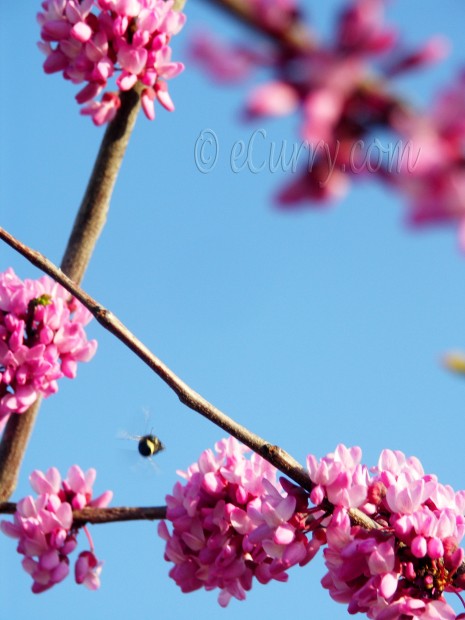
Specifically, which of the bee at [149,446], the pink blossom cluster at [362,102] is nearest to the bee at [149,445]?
the bee at [149,446]

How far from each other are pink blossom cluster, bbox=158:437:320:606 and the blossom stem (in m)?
0.66

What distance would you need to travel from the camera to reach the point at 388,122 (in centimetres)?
55

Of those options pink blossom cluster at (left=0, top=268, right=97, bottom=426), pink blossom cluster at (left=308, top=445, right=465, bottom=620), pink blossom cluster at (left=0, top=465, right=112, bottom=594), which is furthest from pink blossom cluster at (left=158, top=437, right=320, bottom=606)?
pink blossom cluster at (left=0, top=268, right=97, bottom=426)

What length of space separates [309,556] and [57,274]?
98cm

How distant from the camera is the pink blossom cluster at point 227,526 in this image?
205 cm

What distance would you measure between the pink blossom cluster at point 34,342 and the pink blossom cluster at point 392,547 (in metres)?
0.98

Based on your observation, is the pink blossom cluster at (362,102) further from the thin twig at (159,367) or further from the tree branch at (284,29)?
the thin twig at (159,367)

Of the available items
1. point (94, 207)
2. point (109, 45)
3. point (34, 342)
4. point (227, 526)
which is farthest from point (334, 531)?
point (109, 45)

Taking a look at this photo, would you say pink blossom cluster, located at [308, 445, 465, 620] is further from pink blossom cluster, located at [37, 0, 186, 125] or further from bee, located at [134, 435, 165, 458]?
pink blossom cluster, located at [37, 0, 186, 125]

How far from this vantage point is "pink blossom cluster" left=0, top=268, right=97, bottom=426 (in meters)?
2.51

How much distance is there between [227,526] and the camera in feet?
7.18

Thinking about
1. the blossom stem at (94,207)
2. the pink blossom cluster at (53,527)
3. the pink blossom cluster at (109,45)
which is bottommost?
the pink blossom cluster at (53,527)

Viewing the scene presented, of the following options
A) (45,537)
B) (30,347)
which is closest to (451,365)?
(45,537)

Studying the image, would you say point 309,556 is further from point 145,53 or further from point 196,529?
point 145,53
